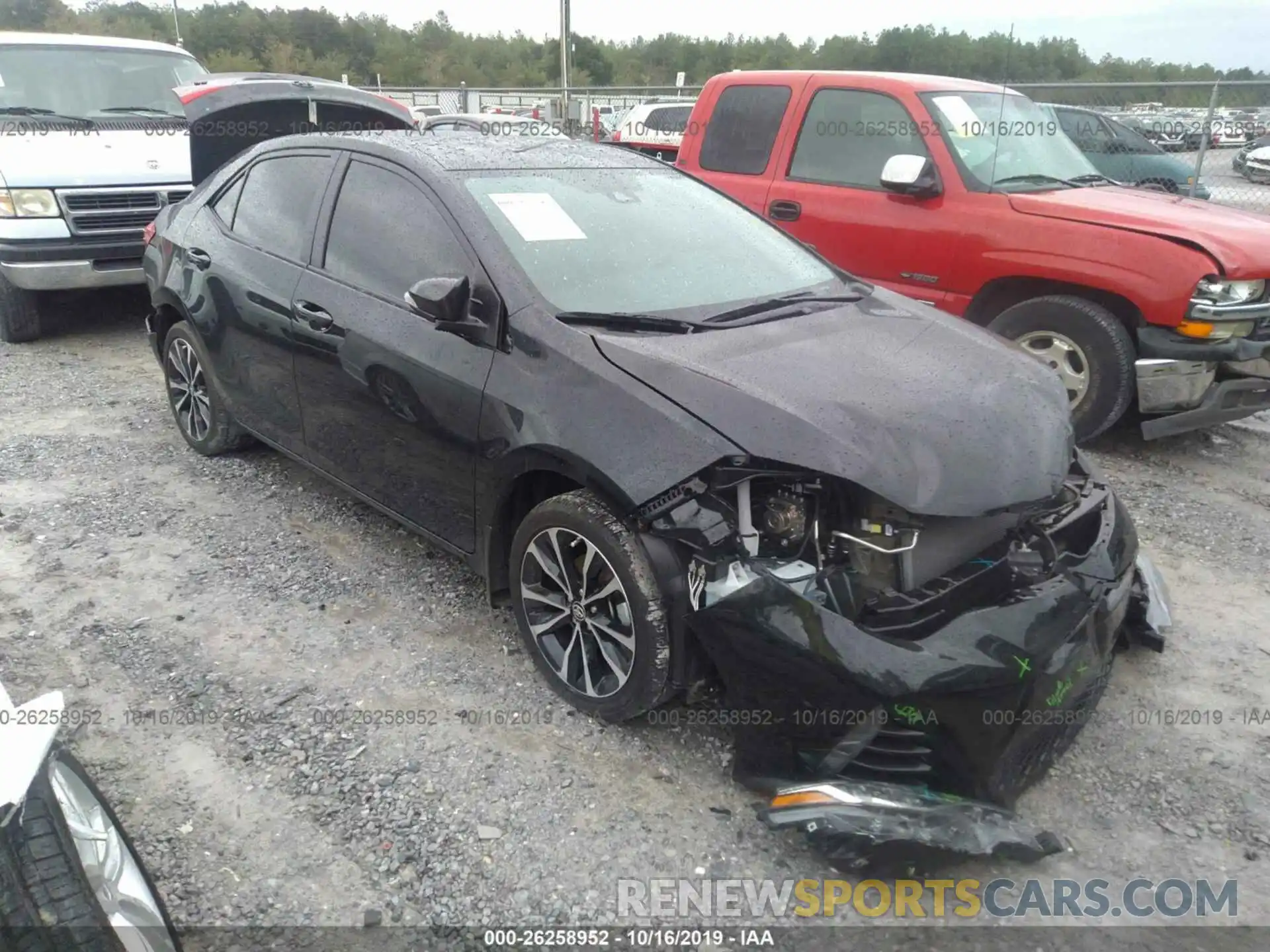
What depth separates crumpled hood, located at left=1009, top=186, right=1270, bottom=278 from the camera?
4.61m

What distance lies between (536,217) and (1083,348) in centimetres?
322

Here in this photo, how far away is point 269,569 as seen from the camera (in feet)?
12.7

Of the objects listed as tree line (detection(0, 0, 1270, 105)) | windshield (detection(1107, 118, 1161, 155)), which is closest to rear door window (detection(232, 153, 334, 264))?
windshield (detection(1107, 118, 1161, 155))

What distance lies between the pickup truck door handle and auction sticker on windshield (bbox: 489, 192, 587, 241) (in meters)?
2.82

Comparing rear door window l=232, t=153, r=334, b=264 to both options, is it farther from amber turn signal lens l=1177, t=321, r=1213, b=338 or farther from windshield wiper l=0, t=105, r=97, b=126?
amber turn signal lens l=1177, t=321, r=1213, b=338

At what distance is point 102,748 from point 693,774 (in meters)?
1.79

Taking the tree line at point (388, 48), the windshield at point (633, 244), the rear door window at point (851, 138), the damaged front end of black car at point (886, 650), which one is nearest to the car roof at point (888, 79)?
the rear door window at point (851, 138)

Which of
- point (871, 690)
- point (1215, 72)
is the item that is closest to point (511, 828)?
point (871, 690)

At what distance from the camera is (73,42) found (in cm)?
753

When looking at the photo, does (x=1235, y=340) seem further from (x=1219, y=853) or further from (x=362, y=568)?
Answer: (x=362, y=568)

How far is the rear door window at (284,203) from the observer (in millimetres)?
3832

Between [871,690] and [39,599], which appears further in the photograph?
[39,599]

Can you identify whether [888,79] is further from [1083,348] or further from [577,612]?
[577,612]

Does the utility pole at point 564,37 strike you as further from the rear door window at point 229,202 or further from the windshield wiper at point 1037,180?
the rear door window at point 229,202
